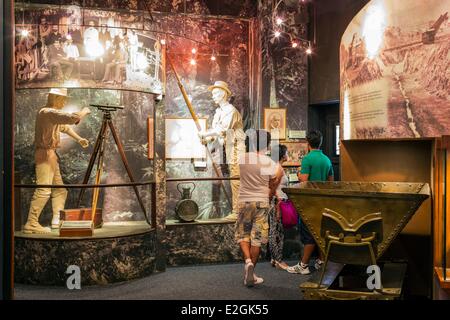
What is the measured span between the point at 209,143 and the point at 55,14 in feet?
9.69

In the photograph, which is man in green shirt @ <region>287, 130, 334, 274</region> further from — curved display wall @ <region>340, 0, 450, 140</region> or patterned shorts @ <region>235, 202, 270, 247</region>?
curved display wall @ <region>340, 0, 450, 140</region>

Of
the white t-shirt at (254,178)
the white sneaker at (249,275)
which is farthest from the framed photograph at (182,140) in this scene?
the white sneaker at (249,275)

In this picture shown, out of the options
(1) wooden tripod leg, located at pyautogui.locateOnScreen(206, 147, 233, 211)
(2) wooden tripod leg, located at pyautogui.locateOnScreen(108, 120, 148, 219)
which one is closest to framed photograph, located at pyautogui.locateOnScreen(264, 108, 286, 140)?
(1) wooden tripod leg, located at pyautogui.locateOnScreen(206, 147, 233, 211)

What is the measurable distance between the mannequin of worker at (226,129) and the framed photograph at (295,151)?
30.5 inches

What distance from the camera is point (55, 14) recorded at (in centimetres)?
756

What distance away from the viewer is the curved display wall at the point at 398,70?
4.46m

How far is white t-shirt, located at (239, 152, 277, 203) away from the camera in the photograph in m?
6.25

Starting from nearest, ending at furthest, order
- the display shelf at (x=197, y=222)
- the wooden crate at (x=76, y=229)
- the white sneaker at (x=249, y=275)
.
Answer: the white sneaker at (x=249, y=275), the wooden crate at (x=76, y=229), the display shelf at (x=197, y=222)

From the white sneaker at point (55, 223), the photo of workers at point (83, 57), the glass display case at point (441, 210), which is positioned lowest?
the white sneaker at point (55, 223)

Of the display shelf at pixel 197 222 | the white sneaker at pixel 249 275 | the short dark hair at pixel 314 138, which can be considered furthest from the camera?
the display shelf at pixel 197 222

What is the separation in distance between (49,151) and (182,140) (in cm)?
220

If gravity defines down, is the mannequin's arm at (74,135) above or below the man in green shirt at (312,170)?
above

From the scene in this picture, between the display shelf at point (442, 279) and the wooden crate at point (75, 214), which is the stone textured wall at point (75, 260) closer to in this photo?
the wooden crate at point (75, 214)
